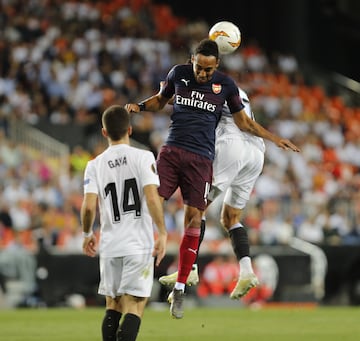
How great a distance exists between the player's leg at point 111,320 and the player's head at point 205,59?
277 cm

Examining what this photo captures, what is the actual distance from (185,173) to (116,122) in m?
2.47

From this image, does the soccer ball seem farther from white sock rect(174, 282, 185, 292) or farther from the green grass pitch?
the green grass pitch

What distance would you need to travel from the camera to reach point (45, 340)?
11820 millimetres

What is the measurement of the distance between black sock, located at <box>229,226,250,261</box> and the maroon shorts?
896mm

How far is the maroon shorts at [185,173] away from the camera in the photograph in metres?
10.9

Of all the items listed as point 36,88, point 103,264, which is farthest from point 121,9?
point 103,264

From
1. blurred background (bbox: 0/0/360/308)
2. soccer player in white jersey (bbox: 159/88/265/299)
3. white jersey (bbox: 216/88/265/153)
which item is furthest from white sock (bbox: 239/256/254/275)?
blurred background (bbox: 0/0/360/308)

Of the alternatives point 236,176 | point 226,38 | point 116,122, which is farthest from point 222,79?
point 116,122

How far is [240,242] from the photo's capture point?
38.6ft

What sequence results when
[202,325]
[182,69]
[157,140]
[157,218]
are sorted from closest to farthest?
[157,218] < [182,69] < [202,325] < [157,140]

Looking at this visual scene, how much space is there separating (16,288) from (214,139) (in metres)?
8.57

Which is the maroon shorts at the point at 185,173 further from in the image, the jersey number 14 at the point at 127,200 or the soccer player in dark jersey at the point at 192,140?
the jersey number 14 at the point at 127,200

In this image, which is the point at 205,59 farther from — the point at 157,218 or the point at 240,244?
the point at 157,218

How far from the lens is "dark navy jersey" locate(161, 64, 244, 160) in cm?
1090
